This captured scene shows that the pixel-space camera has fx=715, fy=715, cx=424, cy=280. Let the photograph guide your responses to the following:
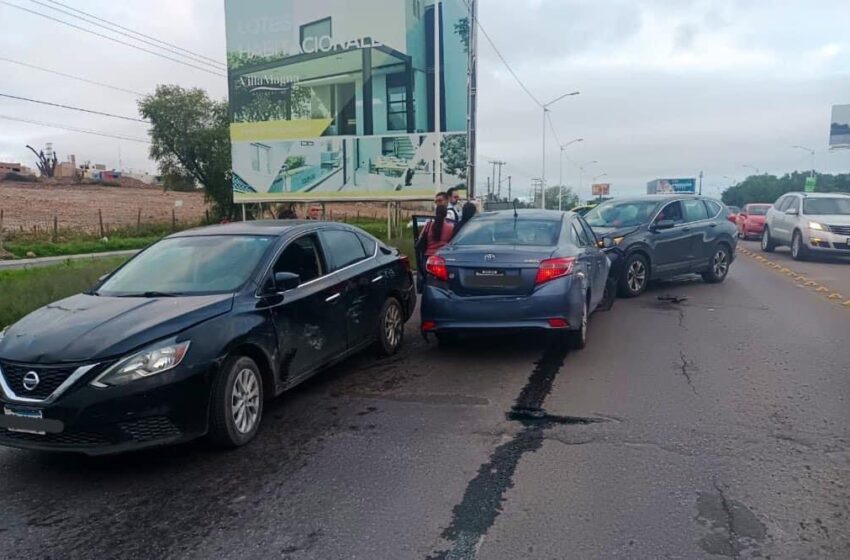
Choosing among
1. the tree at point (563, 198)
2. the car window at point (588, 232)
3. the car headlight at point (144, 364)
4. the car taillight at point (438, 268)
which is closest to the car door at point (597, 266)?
the car window at point (588, 232)

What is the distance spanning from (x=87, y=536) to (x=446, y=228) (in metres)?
7.63

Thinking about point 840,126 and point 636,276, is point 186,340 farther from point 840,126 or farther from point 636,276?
point 840,126

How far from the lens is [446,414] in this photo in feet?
18.6

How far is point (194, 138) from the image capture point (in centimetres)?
4475

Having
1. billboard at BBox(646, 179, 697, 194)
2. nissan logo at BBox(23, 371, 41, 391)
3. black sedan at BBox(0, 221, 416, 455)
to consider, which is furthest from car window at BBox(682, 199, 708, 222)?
billboard at BBox(646, 179, 697, 194)

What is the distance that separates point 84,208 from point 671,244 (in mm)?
46526

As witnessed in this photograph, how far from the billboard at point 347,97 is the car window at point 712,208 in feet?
29.7

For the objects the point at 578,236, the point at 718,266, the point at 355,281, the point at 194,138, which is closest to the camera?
the point at 355,281

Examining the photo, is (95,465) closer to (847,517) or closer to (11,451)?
(11,451)

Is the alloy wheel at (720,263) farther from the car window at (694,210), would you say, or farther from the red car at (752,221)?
the red car at (752,221)

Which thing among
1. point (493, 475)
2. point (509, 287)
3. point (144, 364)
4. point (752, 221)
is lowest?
point (493, 475)

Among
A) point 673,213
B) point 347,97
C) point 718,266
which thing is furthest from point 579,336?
point 347,97

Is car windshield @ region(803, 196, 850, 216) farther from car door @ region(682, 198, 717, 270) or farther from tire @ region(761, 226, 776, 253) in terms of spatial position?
car door @ region(682, 198, 717, 270)

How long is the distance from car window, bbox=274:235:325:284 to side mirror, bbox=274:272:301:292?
0.21 m
